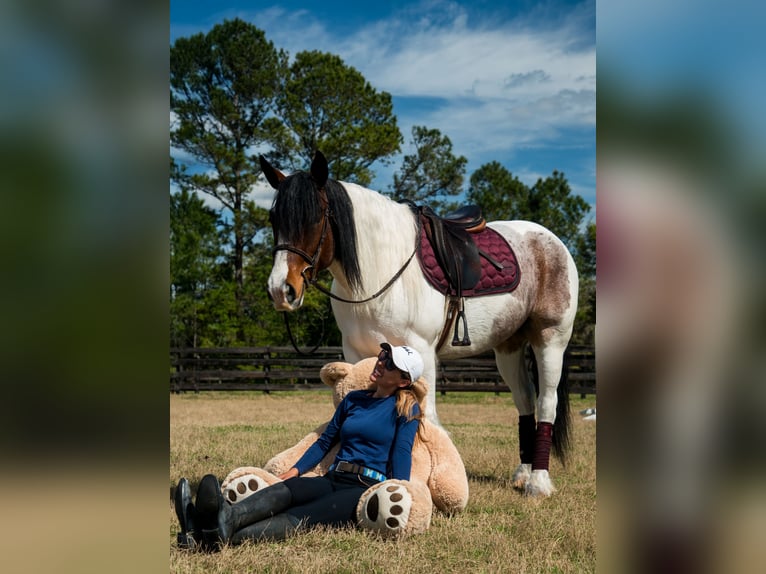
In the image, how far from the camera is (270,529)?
352cm

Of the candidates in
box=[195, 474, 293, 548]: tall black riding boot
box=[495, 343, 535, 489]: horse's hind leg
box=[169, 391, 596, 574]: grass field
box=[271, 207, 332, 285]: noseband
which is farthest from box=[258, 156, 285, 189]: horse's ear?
box=[495, 343, 535, 489]: horse's hind leg

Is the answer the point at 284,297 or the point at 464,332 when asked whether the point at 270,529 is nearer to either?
the point at 284,297

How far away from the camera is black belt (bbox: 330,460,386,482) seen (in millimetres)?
4031

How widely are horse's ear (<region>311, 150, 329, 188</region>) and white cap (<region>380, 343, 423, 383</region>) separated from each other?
113cm

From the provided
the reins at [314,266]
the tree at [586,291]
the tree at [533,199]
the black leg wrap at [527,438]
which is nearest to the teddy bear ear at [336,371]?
the reins at [314,266]

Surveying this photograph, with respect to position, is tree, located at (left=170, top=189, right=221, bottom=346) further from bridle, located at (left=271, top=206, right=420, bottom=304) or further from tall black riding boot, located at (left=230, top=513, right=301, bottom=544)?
tall black riding boot, located at (left=230, top=513, right=301, bottom=544)

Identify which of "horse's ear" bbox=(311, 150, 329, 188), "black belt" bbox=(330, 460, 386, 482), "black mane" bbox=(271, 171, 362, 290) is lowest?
"black belt" bbox=(330, 460, 386, 482)

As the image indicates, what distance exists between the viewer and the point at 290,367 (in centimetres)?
1911

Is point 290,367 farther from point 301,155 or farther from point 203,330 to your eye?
point 301,155
